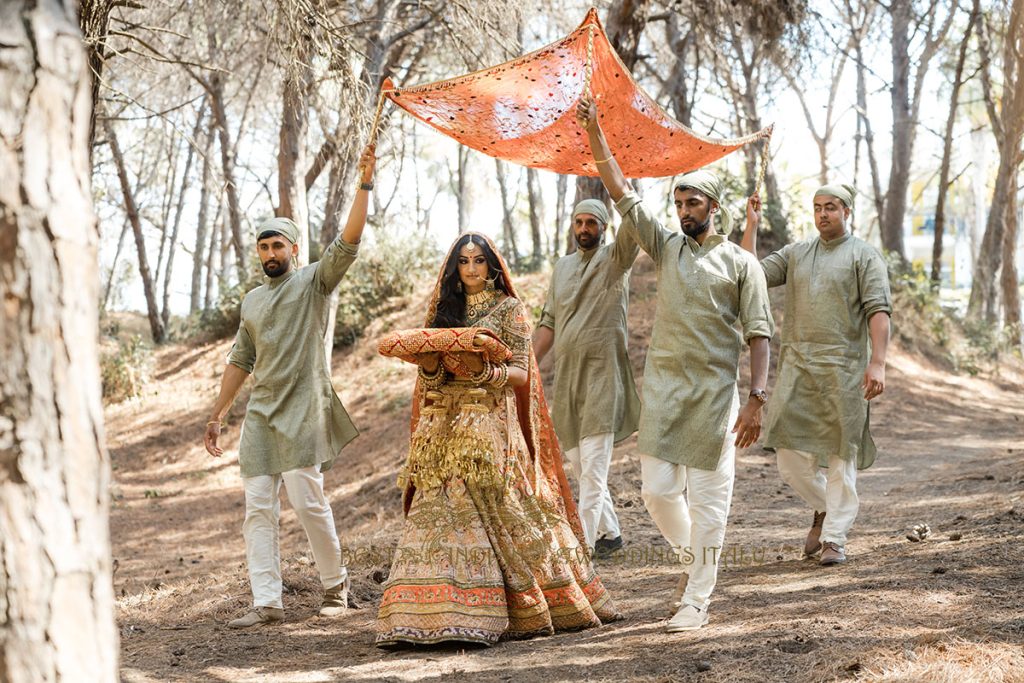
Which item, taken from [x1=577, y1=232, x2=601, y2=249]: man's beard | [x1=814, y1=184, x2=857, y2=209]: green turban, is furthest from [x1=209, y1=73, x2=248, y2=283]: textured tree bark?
[x1=814, y1=184, x2=857, y2=209]: green turban

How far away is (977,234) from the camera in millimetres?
36094

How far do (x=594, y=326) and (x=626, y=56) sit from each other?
547 centimetres

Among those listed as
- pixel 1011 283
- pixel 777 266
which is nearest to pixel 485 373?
pixel 777 266

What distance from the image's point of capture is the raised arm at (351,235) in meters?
6.16

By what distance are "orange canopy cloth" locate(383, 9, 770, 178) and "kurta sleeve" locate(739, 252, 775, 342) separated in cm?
158

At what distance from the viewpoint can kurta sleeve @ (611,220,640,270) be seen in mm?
6082

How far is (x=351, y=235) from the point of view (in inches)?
244

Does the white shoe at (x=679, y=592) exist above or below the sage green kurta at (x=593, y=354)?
below

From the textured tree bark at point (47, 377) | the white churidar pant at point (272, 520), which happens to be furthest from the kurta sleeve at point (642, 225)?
the textured tree bark at point (47, 377)

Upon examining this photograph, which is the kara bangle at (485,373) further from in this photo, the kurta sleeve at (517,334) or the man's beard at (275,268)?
the man's beard at (275,268)

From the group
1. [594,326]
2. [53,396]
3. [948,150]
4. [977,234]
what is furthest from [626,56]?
[977,234]

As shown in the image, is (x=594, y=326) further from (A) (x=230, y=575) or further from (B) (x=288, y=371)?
(A) (x=230, y=575)

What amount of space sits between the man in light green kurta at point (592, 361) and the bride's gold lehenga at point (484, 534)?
127 centimetres

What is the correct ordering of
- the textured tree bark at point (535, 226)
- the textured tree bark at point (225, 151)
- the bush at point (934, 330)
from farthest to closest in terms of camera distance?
the textured tree bark at point (535, 226) < the textured tree bark at point (225, 151) < the bush at point (934, 330)
